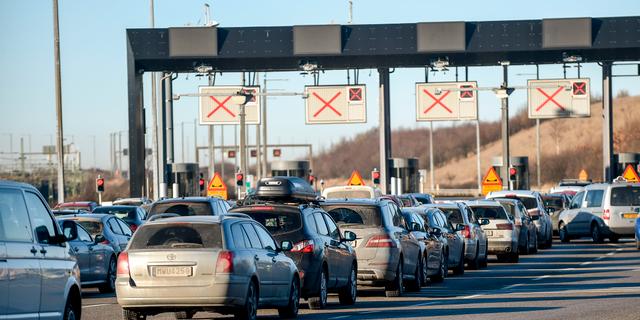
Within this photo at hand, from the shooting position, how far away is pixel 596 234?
155ft

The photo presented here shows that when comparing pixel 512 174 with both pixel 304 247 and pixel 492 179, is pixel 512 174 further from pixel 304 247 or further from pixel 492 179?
pixel 304 247

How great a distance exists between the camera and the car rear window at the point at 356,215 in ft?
83.4

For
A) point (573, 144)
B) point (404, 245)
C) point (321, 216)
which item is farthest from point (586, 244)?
point (573, 144)

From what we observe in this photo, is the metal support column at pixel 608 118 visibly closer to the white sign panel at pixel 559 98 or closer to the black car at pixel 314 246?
the white sign panel at pixel 559 98

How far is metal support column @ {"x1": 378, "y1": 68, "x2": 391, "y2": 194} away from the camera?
174ft

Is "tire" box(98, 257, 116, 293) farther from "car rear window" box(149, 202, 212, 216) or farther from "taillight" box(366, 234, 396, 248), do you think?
"taillight" box(366, 234, 396, 248)

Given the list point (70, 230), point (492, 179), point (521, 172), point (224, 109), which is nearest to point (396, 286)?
point (70, 230)

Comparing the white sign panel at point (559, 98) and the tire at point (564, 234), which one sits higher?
the white sign panel at point (559, 98)

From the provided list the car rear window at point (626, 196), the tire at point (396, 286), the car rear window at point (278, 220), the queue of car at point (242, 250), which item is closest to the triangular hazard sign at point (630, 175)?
the car rear window at point (626, 196)

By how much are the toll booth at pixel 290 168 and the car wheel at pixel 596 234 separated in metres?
17.5

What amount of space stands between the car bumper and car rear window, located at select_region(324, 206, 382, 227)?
279 inches

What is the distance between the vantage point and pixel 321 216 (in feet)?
76.3

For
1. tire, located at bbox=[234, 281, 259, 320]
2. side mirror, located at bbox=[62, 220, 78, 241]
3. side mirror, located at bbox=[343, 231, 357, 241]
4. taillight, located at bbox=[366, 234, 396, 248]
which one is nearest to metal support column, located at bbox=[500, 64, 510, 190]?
taillight, located at bbox=[366, 234, 396, 248]

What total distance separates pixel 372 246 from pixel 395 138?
545ft
